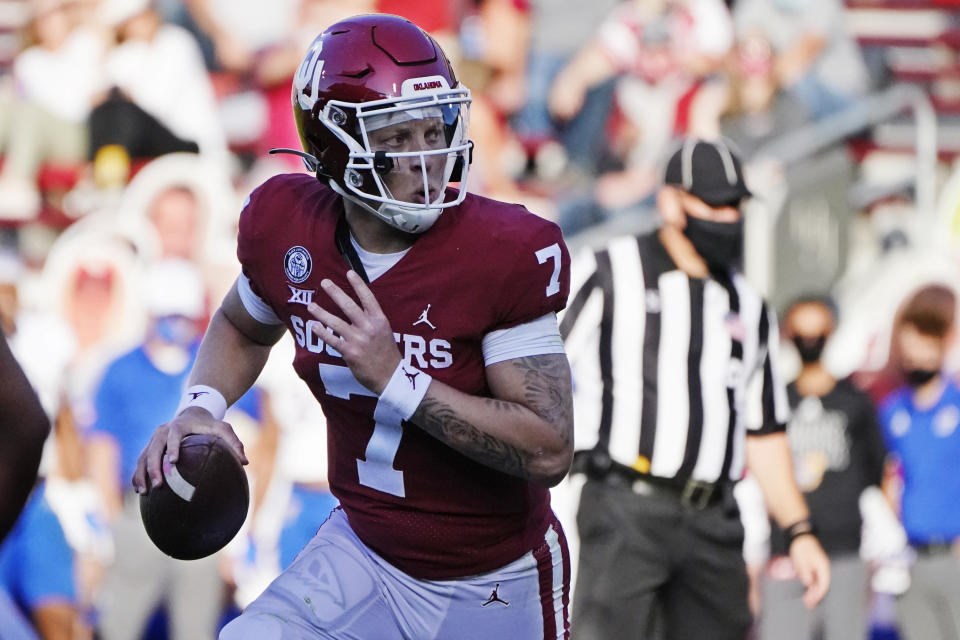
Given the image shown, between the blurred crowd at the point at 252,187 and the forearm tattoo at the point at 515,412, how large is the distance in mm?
2943

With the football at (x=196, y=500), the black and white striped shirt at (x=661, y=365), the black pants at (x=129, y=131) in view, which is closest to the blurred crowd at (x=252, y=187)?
the black pants at (x=129, y=131)

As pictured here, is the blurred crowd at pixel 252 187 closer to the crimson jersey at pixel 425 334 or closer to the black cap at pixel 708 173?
the black cap at pixel 708 173

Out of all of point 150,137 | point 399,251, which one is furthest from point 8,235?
point 399,251

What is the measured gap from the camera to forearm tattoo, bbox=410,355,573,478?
9.13 ft

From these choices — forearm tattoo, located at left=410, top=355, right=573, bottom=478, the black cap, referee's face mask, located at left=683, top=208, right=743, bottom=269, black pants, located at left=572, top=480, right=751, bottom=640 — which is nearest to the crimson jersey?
forearm tattoo, located at left=410, top=355, right=573, bottom=478

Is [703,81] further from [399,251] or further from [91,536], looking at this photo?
[399,251]

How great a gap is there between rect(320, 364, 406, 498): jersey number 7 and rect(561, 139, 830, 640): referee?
174cm

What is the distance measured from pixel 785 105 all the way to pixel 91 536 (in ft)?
13.4

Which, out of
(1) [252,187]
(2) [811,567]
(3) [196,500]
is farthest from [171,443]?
(1) [252,187]

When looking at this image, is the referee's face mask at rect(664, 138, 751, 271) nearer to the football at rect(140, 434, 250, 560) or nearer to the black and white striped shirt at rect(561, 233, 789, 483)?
the black and white striped shirt at rect(561, 233, 789, 483)

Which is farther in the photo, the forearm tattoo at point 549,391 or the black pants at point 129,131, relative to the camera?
the black pants at point 129,131

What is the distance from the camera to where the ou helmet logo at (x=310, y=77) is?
3023 millimetres

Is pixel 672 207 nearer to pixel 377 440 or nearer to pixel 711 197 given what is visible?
pixel 711 197

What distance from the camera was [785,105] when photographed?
7992mm
